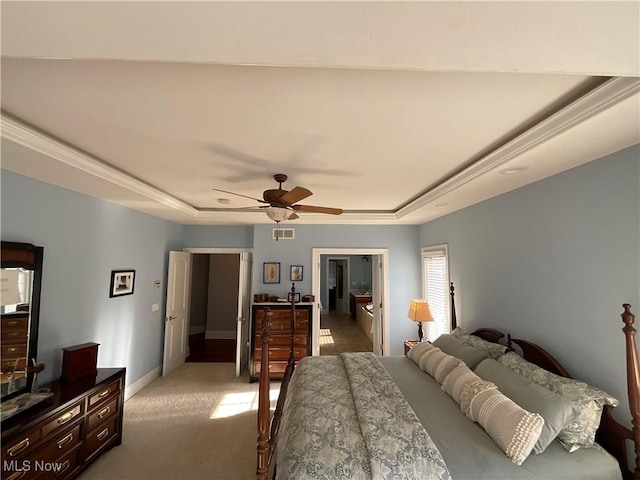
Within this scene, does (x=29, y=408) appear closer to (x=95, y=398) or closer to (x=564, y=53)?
(x=95, y=398)

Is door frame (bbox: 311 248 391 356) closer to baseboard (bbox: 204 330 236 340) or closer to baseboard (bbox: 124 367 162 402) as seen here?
baseboard (bbox: 124 367 162 402)

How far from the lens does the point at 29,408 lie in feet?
6.84

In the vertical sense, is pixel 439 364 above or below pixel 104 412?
above

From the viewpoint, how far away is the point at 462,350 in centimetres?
279

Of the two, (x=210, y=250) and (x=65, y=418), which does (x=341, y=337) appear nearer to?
(x=210, y=250)

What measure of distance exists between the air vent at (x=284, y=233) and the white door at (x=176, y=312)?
167 cm

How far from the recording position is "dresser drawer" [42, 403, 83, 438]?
207 centimetres

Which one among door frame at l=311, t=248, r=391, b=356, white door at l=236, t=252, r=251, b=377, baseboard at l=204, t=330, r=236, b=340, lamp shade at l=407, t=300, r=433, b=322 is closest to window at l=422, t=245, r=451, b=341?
lamp shade at l=407, t=300, r=433, b=322

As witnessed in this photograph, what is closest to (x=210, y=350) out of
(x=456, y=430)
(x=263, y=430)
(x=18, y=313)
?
(x=18, y=313)

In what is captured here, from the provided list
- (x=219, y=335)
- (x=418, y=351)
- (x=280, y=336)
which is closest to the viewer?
(x=418, y=351)

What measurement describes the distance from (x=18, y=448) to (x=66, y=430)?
1.30 ft

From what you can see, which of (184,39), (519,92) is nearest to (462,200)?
(519,92)

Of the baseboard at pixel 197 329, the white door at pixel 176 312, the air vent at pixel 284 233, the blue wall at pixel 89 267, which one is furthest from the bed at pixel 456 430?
the baseboard at pixel 197 329

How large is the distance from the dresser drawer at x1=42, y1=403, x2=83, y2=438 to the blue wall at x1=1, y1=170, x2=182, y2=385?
0.62 m
